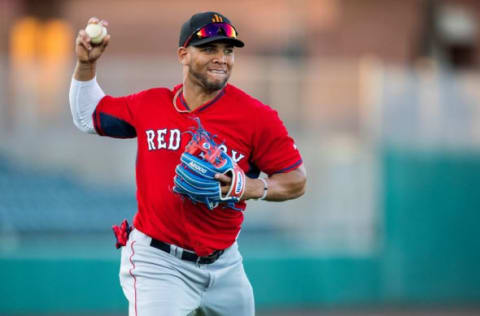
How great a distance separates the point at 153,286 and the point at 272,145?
1.05 meters

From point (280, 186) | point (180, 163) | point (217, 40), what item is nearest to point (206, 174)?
point (180, 163)

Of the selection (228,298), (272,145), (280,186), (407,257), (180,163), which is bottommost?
(407,257)

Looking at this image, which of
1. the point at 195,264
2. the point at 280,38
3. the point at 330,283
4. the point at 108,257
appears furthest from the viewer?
the point at 280,38

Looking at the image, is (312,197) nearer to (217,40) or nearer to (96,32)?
(217,40)

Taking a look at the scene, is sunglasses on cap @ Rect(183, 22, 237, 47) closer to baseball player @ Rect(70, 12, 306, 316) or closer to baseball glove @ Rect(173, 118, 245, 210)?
baseball player @ Rect(70, 12, 306, 316)

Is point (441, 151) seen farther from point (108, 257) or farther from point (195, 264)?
point (195, 264)

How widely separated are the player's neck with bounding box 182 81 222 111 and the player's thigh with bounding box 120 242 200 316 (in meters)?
0.87

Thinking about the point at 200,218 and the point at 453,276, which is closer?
the point at 200,218

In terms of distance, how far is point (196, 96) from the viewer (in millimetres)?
4711

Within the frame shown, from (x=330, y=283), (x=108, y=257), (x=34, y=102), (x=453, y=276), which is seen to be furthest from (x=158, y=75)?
(x=453, y=276)

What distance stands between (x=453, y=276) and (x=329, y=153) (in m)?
2.43

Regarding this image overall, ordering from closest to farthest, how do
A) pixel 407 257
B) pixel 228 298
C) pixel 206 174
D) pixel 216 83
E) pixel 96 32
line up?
pixel 206 174 < pixel 96 32 < pixel 216 83 < pixel 228 298 < pixel 407 257

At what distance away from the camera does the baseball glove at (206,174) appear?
423 centimetres

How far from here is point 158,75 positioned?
36.4ft
